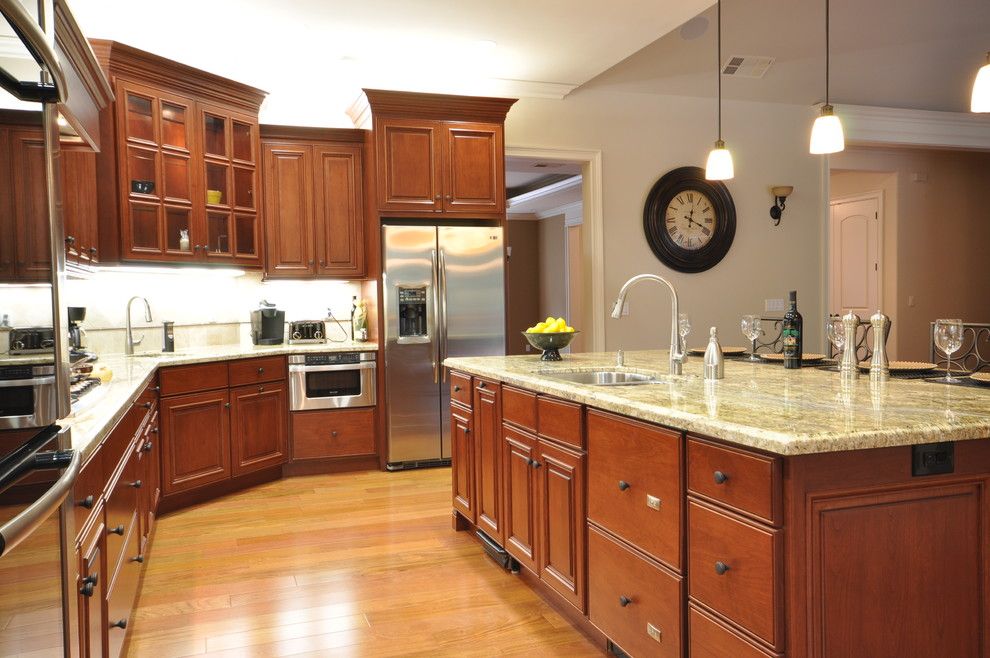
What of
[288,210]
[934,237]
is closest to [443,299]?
[288,210]

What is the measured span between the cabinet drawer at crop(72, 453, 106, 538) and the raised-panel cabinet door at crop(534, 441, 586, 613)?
1.43 meters

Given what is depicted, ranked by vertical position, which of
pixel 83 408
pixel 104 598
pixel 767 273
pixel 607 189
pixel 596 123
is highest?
pixel 596 123

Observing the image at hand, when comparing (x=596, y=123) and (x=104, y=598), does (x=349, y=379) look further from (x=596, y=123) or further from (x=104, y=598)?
(x=104, y=598)

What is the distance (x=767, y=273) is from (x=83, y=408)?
5503 millimetres

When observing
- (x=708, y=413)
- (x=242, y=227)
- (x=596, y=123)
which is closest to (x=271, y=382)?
(x=242, y=227)

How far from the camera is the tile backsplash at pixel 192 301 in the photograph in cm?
479

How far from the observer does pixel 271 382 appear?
5.00m

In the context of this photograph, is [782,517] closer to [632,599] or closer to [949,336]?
[632,599]

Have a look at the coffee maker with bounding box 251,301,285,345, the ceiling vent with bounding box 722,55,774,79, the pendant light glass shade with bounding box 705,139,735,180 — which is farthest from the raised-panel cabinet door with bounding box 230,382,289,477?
the ceiling vent with bounding box 722,55,774,79

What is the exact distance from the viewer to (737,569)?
178 cm

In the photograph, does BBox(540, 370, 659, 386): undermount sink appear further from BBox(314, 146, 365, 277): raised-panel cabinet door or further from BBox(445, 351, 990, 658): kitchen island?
BBox(314, 146, 365, 277): raised-panel cabinet door

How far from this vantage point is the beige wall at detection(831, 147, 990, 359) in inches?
319

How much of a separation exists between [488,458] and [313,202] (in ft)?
9.32

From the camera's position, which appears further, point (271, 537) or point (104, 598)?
point (271, 537)
